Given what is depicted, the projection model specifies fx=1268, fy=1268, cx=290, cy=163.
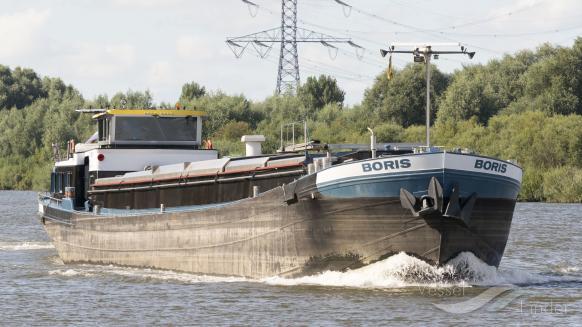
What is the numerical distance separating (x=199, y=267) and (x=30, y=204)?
51.4 meters

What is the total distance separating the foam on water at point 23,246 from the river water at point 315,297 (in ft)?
35.1

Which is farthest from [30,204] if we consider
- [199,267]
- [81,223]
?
[199,267]

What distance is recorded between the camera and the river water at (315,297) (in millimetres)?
23188

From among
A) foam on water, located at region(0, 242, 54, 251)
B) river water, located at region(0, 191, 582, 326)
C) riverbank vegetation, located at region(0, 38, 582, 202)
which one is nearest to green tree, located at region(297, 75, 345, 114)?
riverbank vegetation, located at region(0, 38, 582, 202)

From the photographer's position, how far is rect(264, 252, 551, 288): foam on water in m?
25.6

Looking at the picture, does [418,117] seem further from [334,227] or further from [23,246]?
[334,227]

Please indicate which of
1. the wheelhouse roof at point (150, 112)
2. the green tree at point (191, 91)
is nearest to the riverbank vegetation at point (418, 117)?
the green tree at point (191, 91)

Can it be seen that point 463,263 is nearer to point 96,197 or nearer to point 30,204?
point 96,197

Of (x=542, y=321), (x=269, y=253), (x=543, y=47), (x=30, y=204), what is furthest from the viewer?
(x=543, y=47)

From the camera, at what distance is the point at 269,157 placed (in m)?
29.4

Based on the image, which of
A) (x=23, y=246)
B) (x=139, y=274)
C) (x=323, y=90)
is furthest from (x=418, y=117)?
(x=139, y=274)

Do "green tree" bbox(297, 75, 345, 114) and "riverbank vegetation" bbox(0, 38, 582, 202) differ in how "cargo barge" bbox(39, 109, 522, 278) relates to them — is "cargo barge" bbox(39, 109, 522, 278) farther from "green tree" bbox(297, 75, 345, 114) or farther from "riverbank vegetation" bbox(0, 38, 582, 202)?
"green tree" bbox(297, 75, 345, 114)

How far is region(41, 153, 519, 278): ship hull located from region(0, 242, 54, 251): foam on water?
13660mm

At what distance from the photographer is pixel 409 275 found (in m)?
25.6
